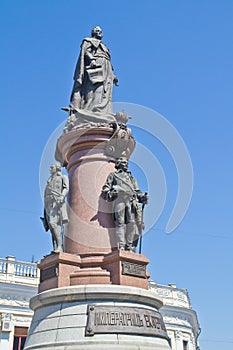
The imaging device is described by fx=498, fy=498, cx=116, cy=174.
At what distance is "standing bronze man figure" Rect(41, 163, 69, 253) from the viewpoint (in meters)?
10.4

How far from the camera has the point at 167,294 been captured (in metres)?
34.0

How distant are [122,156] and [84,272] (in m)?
3.04

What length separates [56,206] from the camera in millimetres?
10594

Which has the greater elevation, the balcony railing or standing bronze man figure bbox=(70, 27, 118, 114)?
the balcony railing

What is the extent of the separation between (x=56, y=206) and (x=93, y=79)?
375cm

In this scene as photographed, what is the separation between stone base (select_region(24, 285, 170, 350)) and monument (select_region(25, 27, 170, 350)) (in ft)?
0.06

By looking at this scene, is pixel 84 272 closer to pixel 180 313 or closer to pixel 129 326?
pixel 129 326

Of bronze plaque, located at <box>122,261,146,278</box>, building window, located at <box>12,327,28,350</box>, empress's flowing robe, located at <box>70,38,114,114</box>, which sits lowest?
bronze plaque, located at <box>122,261,146,278</box>

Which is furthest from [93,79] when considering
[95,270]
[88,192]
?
[95,270]

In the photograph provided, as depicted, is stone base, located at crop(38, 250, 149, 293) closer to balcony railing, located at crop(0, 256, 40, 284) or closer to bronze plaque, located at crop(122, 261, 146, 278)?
bronze plaque, located at crop(122, 261, 146, 278)

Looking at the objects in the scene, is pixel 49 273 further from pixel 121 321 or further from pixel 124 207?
pixel 124 207

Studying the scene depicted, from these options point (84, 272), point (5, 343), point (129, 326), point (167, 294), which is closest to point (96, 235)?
point (84, 272)

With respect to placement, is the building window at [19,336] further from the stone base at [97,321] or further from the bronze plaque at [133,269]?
the bronze plaque at [133,269]

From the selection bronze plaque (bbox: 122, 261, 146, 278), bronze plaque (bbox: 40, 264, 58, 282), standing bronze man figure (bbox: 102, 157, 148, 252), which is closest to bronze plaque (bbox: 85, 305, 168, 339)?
bronze plaque (bbox: 122, 261, 146, 278)
